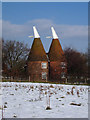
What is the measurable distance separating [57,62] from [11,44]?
34.2 ft

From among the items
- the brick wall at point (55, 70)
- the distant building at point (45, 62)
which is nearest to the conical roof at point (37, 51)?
the distant building at point (45, 62)

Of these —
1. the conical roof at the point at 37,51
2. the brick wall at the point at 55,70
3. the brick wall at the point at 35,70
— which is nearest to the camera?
the brick wall at the point at 55,70

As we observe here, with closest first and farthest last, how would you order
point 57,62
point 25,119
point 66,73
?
point 25,119
point 66,73
point 57,62

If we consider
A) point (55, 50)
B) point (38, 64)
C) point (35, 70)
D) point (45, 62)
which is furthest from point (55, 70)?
point (55, 50)

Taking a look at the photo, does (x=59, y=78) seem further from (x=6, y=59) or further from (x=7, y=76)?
(x=6, y=59)

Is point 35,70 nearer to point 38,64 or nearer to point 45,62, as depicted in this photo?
point 38,64

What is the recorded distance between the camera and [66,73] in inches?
1133

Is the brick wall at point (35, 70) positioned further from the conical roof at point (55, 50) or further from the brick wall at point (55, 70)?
the conical roof at point (55, 50)

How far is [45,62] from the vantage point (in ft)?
106

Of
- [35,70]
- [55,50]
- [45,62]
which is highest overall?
[55,50]

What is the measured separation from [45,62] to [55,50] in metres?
2.56

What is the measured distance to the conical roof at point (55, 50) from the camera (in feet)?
105

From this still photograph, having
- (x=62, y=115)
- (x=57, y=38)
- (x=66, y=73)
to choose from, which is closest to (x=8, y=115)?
(x=62, y=115)

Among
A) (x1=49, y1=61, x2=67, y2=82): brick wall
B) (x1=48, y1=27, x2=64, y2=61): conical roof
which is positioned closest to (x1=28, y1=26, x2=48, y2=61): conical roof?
(x1=48, y1=27, x2=64, y2=61): conical roof
